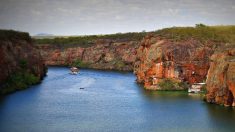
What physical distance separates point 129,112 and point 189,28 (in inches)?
2403

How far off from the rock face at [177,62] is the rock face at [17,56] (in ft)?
96.4

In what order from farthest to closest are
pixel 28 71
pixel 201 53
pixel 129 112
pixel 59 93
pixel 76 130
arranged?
pixel 28 71 → pixel 201 53 → pixel 59 93 → pixel 129 112 → pixel 76 130

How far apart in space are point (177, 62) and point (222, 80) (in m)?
26.4

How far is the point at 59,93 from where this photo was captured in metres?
108

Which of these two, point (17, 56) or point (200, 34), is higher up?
point (200, 34)

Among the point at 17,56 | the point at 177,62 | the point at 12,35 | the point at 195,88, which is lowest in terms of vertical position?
the point at 195,88

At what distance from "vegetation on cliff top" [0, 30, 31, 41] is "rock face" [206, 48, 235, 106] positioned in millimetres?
52249

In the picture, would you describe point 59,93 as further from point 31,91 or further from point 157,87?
point 157,87

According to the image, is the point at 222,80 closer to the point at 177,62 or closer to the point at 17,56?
the point at 177,62

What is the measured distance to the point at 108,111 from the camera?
85.9 m

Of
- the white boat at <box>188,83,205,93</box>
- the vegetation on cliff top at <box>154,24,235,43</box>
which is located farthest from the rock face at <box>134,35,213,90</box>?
the white boat at <box>188,83,205,93</box>

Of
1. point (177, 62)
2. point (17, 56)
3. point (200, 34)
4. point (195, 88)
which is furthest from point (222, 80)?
point (17, 56)

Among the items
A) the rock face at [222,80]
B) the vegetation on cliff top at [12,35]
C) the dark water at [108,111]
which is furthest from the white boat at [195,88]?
the vegetation on cliff top at [12,35]

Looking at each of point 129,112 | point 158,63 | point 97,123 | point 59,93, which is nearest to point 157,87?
point 158,63
